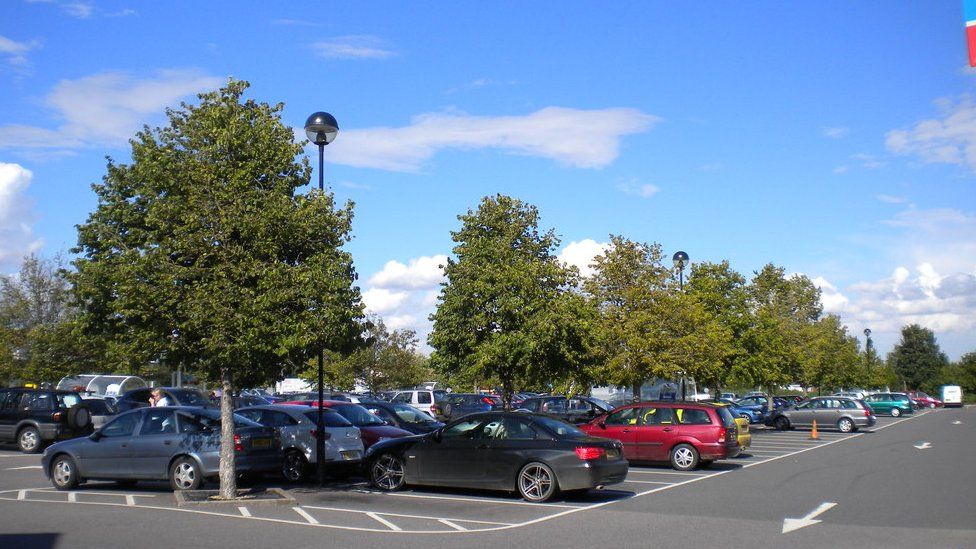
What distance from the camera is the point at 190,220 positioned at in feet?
42.8

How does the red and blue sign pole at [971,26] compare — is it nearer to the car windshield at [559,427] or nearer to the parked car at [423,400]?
the car windshield at [559,427]

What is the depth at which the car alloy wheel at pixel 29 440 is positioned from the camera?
74.1 ft

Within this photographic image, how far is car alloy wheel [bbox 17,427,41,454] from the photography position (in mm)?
22578

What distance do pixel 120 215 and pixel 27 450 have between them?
40.2 feet

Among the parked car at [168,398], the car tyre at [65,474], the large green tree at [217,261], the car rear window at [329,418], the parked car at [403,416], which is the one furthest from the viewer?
the parked car at [168,398]

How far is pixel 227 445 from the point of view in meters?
13.6

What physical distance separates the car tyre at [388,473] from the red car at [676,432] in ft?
19.5

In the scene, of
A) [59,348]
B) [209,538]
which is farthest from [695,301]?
[59,348]

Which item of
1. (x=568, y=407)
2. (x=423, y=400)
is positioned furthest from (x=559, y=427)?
(x=423, y=400)

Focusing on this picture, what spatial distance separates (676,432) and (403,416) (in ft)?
26.1

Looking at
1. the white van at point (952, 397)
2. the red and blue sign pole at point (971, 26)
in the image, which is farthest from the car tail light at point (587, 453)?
the white van at point (952, 397)

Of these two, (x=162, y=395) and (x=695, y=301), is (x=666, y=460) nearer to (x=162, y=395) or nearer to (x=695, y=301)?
(x=695, y=301)

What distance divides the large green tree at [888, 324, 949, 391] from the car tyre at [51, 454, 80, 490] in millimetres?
128030

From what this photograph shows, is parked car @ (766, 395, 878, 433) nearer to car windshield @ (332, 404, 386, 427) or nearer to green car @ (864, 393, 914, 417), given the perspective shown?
green car @ (864, 393, 914, 417)
